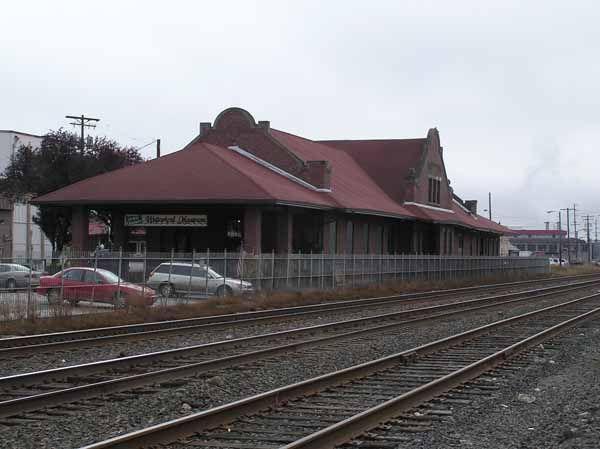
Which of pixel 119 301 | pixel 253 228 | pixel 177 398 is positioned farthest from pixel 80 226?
pixel 177 398

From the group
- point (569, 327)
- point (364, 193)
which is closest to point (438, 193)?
point (364, 193)

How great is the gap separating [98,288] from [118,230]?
17625mm

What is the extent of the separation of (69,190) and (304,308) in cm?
1802

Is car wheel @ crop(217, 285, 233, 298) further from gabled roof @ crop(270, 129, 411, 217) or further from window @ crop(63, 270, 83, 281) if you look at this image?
gabled roof @ crop(270, 129, 411, 217)

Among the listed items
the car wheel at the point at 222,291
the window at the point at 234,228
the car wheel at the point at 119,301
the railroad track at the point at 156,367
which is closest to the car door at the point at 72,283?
the car wheel at the point at 119,301

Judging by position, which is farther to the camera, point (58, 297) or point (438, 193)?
point (438, 193)

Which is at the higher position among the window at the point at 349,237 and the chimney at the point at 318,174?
the chimney at the point at 318,174

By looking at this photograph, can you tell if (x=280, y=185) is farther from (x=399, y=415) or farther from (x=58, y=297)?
(x=399, y=415)

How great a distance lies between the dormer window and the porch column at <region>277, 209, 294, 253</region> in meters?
21.2

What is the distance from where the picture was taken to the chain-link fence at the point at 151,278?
22.3m

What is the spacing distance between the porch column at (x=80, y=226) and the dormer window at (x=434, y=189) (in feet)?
86.7

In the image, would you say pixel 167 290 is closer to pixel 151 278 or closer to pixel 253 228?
pixel 151 278

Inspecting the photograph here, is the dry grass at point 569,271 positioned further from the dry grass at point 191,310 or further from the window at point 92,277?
the window at point 92,277

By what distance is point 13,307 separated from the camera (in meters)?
Result: 20.8
